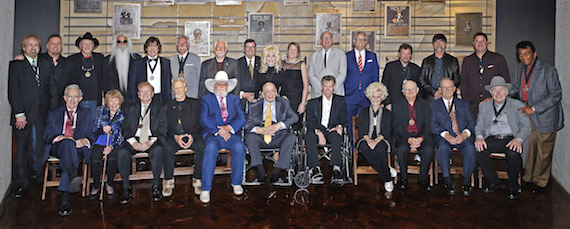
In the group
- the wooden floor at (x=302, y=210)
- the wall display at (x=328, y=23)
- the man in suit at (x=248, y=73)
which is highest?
the wall display at (x=328, y=23)

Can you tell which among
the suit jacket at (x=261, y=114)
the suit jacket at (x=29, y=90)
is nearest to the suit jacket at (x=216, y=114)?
the suit jacket at (x=261, y=114)

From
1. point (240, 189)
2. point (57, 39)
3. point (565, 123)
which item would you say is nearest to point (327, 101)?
point (240, 189)

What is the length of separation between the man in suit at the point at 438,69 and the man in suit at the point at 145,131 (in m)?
3.25

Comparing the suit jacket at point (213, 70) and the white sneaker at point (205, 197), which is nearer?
the white sneaker at point (205, 197)

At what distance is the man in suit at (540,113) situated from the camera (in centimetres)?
465

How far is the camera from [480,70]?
5.35 metres

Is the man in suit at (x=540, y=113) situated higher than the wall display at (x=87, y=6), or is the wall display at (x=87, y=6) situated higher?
the wall display at (x=87, y=6)

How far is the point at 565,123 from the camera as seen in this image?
15.6 feet

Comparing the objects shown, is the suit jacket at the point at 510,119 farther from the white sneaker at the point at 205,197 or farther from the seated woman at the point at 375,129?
the white sneaker at the point at 205,197

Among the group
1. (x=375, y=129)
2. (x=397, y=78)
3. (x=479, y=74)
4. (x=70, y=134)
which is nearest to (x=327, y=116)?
(x=375, y=129)

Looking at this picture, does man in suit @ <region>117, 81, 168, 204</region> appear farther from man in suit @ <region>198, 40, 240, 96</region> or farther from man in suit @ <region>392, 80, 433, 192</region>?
man in suit @ <region>392, 80, 433, 192</region>

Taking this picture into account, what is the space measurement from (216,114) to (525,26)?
5.04m

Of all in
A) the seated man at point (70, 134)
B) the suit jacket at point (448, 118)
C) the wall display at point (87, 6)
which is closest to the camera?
the seated man at point (70, 134)

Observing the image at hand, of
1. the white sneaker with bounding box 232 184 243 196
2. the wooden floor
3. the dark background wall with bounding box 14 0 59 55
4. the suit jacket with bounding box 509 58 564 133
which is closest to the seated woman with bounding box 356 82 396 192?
the wooden floor
